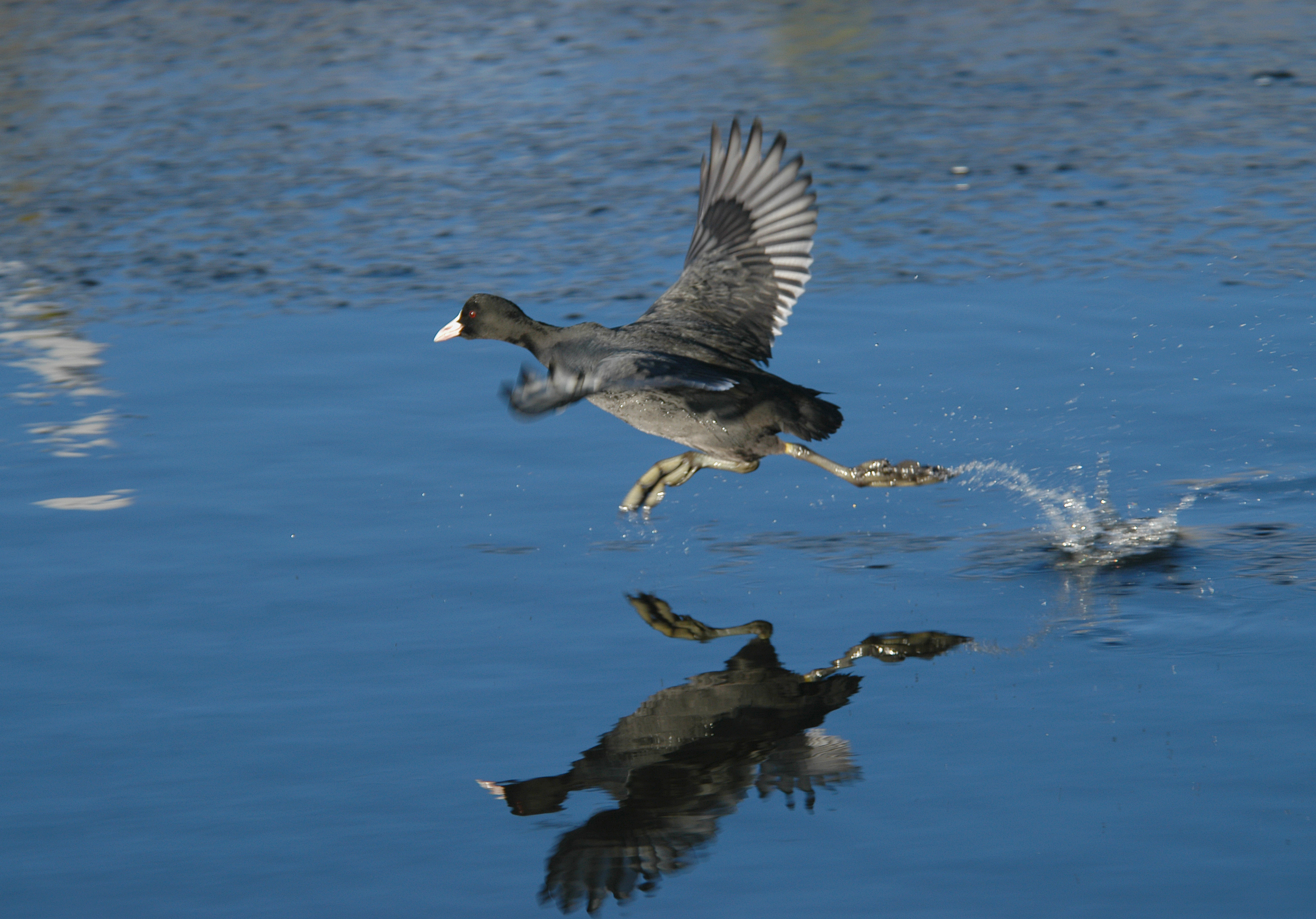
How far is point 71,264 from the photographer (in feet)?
33.9

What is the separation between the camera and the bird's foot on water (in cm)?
673

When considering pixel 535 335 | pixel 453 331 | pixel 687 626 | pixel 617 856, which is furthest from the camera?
pixel 453 331

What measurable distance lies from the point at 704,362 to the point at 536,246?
3.63 metres

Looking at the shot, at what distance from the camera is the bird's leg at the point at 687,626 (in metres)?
5.90

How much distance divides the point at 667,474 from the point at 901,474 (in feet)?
3.03

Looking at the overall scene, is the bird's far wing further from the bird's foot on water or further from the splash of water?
the splash of water

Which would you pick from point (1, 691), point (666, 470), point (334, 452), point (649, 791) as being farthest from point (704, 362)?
point (1, 691)

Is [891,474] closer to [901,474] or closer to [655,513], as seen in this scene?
[901,474]

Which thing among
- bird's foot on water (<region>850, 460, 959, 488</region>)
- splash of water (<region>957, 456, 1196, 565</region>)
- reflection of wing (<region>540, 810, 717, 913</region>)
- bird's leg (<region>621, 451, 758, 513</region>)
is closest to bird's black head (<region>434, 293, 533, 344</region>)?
bird's leg (<region>621, 451, 758, 513</region>)

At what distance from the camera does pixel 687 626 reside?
598 centimetres

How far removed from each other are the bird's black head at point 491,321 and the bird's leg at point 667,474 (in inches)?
38.3

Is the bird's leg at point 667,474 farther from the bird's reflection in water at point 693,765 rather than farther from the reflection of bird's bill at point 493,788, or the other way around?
the reflection of bird's bill at point 493,788

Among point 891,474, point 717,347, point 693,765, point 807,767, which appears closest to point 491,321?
point 717,347

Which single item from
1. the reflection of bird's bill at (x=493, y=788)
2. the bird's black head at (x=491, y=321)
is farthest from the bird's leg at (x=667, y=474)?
the reflection of bird's bill at (x=493, y=788)
